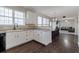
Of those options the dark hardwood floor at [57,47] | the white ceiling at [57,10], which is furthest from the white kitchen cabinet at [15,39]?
the white ceiling at [57,10]

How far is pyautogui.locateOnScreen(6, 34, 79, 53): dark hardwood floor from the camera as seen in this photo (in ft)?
6.07

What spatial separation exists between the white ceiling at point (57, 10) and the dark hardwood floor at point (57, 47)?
21.9 inches

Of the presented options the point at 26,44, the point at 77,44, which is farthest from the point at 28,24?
the point at 77,44

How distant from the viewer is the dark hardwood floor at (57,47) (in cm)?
185

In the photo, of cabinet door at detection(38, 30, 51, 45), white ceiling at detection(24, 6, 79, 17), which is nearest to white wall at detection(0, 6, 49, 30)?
white ceiling at detection(24, 6, 79, 17)

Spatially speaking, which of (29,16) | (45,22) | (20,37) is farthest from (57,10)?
(20,37)

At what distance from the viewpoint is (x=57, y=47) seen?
1888 mm

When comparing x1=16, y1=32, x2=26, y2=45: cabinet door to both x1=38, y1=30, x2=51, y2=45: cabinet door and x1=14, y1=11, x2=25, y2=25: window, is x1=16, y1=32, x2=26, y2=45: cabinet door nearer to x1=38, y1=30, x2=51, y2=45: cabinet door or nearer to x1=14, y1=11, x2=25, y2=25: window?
x1=14, y1=11, x2=25, y2=25: window

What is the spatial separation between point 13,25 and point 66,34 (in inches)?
51.6

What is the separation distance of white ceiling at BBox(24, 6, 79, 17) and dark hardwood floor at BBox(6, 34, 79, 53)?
0.56 m

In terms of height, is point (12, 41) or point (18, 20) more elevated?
point (18, 20)

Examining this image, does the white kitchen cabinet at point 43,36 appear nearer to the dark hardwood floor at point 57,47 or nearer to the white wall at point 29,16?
the dark hardwood floor at point 57,47
